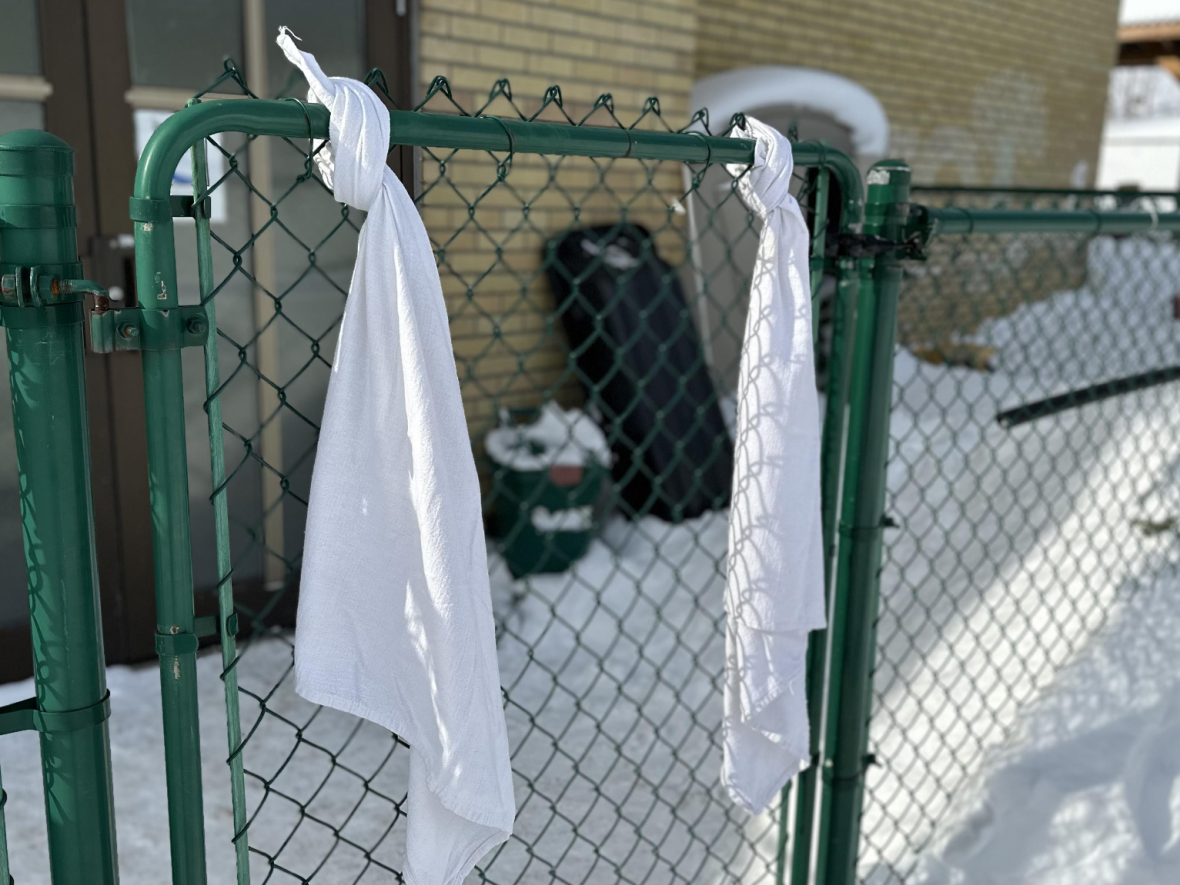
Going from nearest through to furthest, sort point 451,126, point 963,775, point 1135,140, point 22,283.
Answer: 1. point 22,283
2. point 451,126
3. point 963,775
4. point 1135,140

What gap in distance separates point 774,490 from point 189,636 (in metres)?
0.88

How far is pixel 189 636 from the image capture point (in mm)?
1216

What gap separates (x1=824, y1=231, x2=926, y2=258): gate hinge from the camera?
1734mm

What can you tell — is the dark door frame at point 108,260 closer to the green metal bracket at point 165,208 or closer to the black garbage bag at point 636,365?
the black garbage bag at point 636,365

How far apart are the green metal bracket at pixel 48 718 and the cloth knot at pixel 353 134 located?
624 millimetres

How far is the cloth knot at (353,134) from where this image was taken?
114 centimetres

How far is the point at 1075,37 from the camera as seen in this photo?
30.1 feet

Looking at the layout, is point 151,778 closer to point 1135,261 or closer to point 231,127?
point 231,127

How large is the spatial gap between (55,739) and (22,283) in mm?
503

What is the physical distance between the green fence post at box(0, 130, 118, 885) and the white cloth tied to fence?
0.24 meters

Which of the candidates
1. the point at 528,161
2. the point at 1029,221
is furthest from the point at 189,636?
the point at 528,161

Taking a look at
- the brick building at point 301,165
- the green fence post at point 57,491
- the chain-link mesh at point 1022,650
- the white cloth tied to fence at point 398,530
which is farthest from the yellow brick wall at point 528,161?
the green fence post at point 57,491

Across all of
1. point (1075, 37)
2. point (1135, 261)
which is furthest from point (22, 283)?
point (1135, 261)

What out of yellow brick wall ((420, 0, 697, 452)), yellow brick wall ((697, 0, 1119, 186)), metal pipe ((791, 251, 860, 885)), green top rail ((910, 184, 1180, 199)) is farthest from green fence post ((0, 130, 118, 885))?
yellow brick wall ((697, 0, 1119, 186))
